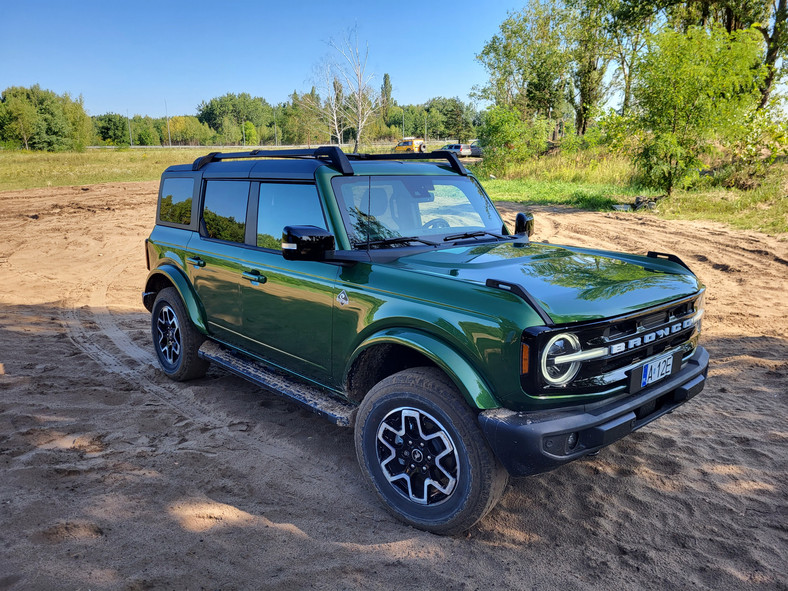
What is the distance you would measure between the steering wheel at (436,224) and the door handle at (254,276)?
123 cm

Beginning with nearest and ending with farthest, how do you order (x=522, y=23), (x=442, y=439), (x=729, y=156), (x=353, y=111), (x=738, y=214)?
(x=442, y=439) → (x=738, y=214) → (x=729, y=156) → (x=353, y=111) → (x=522, y=23)

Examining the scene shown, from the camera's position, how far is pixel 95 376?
5.46m

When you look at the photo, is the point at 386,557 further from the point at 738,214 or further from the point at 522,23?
the point at 522,23

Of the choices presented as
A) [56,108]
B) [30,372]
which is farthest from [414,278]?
[56,108]

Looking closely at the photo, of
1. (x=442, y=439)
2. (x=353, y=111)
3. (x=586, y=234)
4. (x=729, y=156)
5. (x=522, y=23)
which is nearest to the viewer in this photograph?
(x=442, y=439)

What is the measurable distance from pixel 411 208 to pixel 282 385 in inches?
62.0

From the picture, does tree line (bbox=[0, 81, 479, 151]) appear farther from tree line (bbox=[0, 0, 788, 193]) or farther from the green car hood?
the green car hood

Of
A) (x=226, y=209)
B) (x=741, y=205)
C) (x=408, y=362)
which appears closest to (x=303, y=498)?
(x=408, y=362)

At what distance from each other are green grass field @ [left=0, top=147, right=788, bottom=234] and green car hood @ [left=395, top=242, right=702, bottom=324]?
1096 cm

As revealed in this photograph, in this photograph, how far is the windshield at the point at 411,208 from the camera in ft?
12.2

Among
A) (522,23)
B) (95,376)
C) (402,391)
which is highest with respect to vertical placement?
(522,23)

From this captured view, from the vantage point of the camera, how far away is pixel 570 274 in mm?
3242

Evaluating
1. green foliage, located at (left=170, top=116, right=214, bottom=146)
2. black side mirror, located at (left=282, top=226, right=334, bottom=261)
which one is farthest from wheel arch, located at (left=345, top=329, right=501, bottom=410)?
green foliage, located at (left=170, top=116, right=214, bottom=146)

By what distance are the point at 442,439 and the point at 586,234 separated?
10865mm
